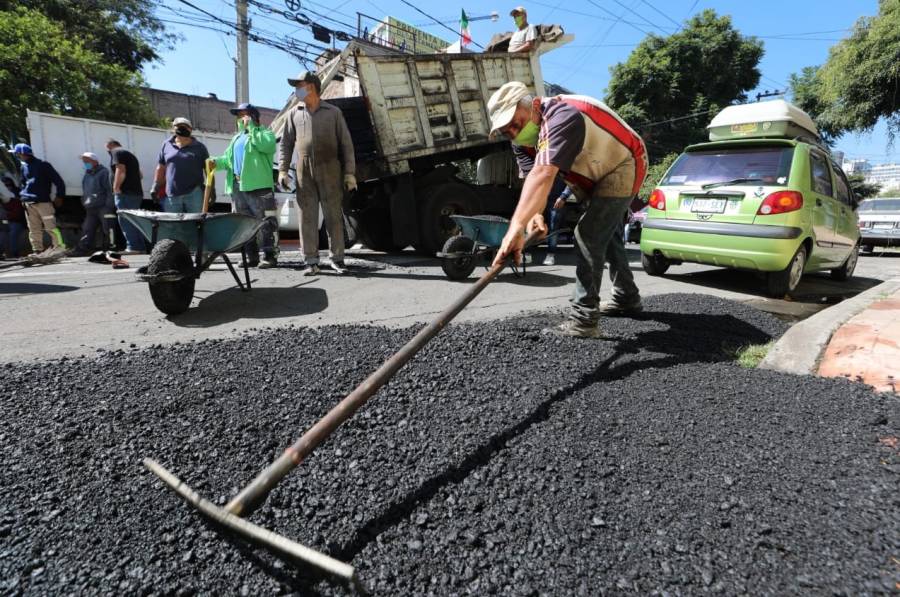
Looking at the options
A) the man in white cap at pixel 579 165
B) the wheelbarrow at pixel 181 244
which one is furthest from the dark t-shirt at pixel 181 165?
the man in white cap at pixel 579 165

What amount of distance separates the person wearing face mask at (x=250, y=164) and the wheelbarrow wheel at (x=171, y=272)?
168 cm

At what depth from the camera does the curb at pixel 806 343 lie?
2.48m

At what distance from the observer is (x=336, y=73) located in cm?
671

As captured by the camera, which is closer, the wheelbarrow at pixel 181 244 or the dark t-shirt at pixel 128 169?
the wheelbarrow at pixel 181 244

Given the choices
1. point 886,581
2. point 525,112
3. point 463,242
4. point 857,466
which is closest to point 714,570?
point 886,581

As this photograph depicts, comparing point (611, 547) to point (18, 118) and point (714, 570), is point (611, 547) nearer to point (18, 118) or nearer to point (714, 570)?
point (714, 570)

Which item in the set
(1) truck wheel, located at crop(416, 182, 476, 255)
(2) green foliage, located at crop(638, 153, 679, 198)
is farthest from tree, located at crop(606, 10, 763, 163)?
(1) truck wheel, located at crop(416, 182, 476, 255)

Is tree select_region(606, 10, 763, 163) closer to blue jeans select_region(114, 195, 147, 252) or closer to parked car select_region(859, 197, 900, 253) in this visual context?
parked car select_region(859, 197, 900, 253)

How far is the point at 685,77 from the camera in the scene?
21.4 metres

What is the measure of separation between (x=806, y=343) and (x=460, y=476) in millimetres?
2414

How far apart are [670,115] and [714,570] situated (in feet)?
79.6

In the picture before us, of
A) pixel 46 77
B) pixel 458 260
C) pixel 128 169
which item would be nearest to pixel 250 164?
pixel 458 260

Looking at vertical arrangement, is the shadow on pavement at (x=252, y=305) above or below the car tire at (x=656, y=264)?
below

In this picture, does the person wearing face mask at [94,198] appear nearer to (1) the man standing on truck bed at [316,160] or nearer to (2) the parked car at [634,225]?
(1) the man standing on truck bed at [316,160]
